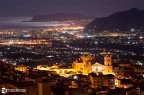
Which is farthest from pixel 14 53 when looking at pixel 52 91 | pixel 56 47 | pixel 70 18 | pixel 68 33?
pixel 70 18

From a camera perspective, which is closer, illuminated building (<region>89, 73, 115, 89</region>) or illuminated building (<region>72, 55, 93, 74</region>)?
illuminated building (<region>89, 73, 115, 89</region>)

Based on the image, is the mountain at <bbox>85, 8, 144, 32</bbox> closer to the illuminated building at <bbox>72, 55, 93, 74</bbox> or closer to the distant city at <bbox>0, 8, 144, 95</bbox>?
the distant city at <bbox>0, 8, 144, 95</bbox>

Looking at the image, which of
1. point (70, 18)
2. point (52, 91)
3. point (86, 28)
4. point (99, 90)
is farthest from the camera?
point (70, 18)

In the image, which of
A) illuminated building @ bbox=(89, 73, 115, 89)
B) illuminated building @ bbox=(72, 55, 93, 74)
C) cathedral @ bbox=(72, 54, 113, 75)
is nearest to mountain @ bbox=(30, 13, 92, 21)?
illuminated building @ bbox=(72, 55, 93, 74)

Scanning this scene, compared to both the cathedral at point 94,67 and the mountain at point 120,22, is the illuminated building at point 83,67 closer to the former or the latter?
the cathedral at point 94,67

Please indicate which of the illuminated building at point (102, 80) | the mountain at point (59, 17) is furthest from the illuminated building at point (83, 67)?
the mountain at point (59, 17)

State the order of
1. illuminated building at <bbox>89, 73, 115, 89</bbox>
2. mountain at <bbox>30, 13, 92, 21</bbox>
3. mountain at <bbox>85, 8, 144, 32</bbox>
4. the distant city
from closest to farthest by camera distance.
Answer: the distant city, illuminated building at <bbox>89, 73, 115, 89</bbox>, mountain at <bbox>85, 8, 144, 32</bbox>, mountain at <bbox>30, 13, 92, 21</bbox>

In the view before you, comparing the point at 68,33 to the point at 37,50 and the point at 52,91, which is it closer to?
the point at 37,50
